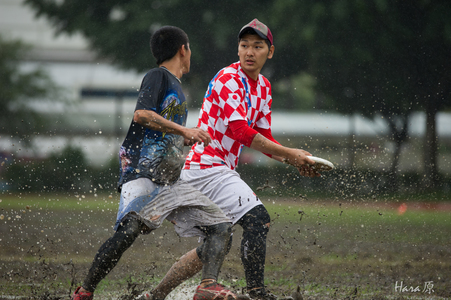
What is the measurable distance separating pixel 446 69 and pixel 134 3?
26.7 feet

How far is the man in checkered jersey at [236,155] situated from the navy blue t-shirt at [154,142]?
0.23 m

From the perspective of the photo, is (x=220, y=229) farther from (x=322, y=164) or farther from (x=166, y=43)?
(x=166, y=43)

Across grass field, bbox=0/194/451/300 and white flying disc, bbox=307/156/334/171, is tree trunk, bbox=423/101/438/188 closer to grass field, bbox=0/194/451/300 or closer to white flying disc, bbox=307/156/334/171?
grass field, bbox=0/194/451/300

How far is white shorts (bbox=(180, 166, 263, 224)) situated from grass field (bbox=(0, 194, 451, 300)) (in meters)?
0.48

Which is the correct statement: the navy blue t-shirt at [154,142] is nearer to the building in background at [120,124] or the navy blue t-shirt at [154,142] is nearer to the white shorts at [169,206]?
the white shorts at [169,206]

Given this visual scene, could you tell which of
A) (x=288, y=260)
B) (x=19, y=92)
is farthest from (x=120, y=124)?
(x=288, y=260)

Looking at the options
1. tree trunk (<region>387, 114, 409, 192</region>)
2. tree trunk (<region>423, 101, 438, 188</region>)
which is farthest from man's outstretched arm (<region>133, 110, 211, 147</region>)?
tree trunk (<region>423, 101, 438, 188</region>)

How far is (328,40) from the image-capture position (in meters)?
14.2

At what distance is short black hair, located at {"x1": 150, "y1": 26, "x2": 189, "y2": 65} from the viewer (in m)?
3.70

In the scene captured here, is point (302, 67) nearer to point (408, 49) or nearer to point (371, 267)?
point (408, 49)

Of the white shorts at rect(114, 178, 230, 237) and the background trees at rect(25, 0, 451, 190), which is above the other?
the background trees at rect(25, 0, 451, 190)

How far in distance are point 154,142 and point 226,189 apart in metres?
0.57

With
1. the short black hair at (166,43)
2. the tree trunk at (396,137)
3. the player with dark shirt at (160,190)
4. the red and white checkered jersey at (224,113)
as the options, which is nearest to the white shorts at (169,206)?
the player with dark shirt at (160,190)

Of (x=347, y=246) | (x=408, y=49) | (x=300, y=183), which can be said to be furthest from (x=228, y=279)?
(x=408, y=49)
